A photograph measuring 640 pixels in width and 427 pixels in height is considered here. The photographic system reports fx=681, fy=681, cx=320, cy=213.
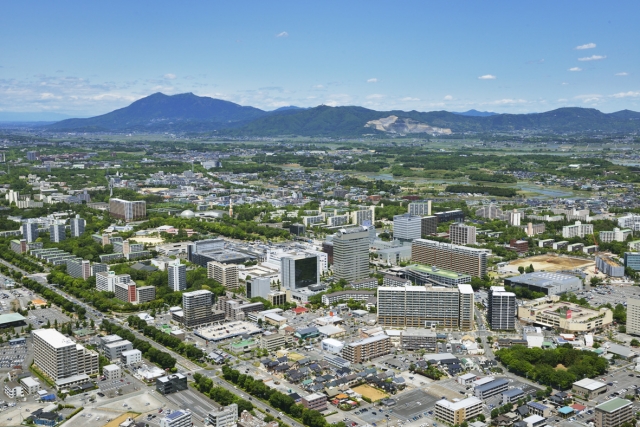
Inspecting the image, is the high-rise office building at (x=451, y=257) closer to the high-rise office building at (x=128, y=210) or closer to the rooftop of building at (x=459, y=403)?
the rooftop of building at (x=459, y=403)

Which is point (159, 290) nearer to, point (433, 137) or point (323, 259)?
point (323, 259)

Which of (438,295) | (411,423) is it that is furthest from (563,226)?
(411,423)

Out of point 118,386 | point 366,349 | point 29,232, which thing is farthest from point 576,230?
point 29,232

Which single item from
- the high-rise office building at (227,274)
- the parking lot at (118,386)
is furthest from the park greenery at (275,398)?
the high-rise office building at (227,274)

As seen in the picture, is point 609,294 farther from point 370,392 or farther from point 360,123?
point 360,123

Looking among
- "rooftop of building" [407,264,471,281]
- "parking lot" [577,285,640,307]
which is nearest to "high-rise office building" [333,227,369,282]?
"rooftop of building" [407,264,471,281]

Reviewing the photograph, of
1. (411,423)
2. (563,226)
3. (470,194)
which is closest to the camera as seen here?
(411,423)

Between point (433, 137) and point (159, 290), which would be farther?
point (433, 137)
